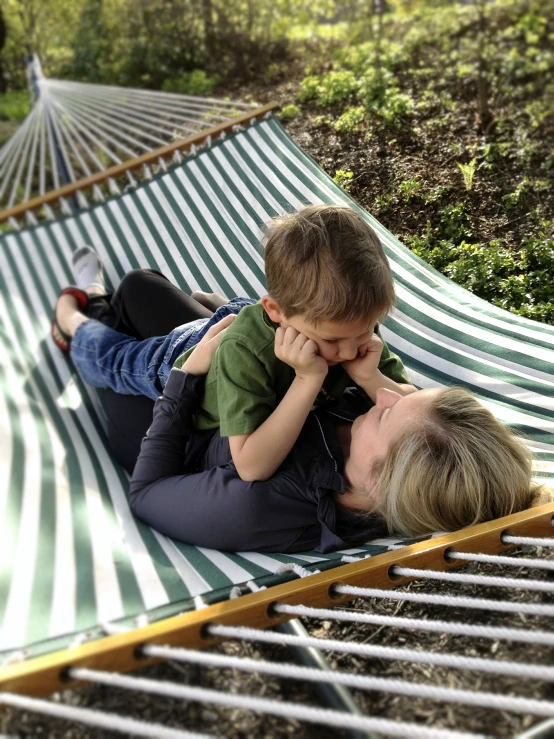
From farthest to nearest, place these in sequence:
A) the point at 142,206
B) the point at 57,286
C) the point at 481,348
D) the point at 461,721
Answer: the point at 142,206 → the point at 57,286 → the point at 481,348 → the point at 461,721

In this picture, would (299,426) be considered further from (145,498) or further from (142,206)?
(142,206)

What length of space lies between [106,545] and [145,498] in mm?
231

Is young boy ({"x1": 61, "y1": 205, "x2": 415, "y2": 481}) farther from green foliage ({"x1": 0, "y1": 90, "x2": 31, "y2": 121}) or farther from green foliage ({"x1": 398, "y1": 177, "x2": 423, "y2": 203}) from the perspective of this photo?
green foliage ({"x1": 0, "y1": 90, "x2": 31, "y2": 121})

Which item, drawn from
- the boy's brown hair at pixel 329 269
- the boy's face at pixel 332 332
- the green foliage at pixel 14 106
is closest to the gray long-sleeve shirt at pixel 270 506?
the boy's face at pixel 332 332

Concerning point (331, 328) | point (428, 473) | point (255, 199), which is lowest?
point (428, 473)

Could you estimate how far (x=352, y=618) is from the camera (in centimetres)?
152

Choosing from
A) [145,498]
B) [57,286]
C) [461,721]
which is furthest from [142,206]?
[461,721]

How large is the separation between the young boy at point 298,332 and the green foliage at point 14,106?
21.0 ft

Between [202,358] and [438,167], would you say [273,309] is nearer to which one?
[202,358]

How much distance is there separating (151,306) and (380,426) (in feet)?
4.20

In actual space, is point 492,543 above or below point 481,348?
below

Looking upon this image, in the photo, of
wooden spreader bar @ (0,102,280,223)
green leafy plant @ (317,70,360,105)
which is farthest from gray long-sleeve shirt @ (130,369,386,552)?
green leafy plant @ (317,70,360,105)

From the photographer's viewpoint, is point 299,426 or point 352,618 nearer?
point 352,618

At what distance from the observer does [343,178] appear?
11.8 feet
